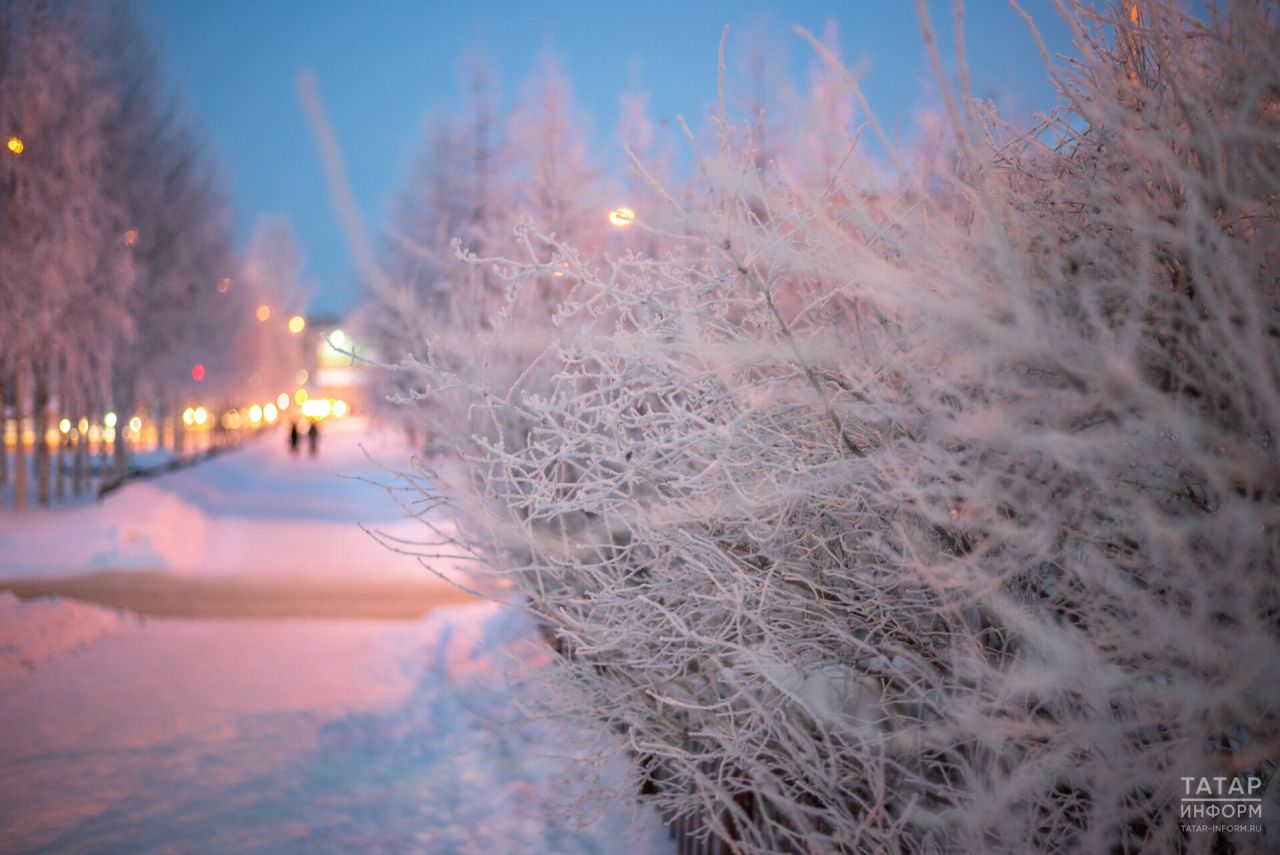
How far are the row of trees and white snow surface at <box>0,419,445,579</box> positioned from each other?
6.45ft

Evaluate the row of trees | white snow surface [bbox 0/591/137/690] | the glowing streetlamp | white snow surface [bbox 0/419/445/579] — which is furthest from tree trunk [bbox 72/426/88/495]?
the glowing streetlamp

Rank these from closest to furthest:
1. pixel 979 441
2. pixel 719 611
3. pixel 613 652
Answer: pixel 979 441, pixel 719 611, pixel 613 652

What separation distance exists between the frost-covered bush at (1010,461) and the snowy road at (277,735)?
1329 millimetres

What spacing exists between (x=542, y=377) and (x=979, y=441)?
4.64 meters

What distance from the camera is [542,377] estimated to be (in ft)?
21.2

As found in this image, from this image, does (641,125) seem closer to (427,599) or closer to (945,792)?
(427,599)

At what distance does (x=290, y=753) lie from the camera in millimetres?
5527

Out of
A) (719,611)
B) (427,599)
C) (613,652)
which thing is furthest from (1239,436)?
(427,599)

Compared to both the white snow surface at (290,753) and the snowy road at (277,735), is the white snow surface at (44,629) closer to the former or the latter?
the snowy road at (277,735)

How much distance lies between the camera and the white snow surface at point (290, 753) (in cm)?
443

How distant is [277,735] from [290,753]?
0.36m

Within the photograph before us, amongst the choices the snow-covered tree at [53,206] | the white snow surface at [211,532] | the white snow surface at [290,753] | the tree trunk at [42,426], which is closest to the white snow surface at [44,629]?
the white snow surface at [290,753]

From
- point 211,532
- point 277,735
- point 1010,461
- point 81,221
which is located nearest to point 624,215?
point 1010,461

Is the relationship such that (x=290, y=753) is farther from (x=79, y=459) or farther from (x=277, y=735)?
(x=79, y=459)
